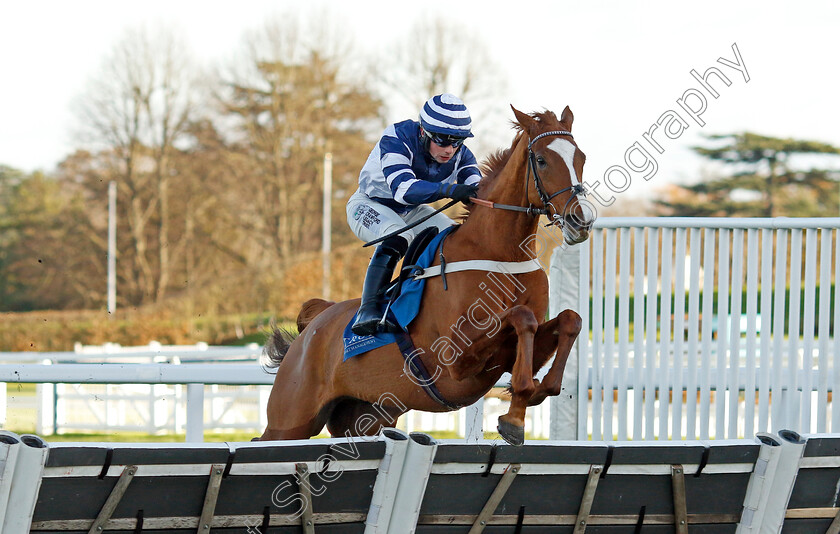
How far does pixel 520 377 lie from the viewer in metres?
3.64

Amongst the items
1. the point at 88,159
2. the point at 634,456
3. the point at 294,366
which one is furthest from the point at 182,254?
the point at 634,456

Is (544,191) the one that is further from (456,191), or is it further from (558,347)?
(558,347)

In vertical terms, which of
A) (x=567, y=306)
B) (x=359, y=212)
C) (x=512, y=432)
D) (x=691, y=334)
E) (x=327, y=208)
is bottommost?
(x=512, y=432)

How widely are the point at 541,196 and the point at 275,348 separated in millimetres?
2162

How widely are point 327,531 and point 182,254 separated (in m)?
28.3

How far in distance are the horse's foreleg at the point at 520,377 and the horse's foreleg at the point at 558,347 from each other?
0.25 feet

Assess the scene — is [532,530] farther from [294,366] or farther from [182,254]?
[182,254]

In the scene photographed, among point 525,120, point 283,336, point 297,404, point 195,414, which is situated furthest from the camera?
Answer: point 283,336

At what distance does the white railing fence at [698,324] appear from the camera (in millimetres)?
5000

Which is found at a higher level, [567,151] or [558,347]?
[567,151]

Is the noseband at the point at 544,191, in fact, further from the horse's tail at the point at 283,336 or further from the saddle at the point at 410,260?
the horse's tail at the point at 283,336

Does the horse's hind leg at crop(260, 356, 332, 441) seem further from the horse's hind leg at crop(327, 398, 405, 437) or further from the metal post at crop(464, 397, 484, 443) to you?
the metal post at crop(464, 397, 484, 443)

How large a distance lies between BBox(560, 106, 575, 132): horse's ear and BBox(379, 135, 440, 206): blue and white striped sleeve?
618mm

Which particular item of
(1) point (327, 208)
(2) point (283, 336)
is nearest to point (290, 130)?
(1) point (327, 208)
